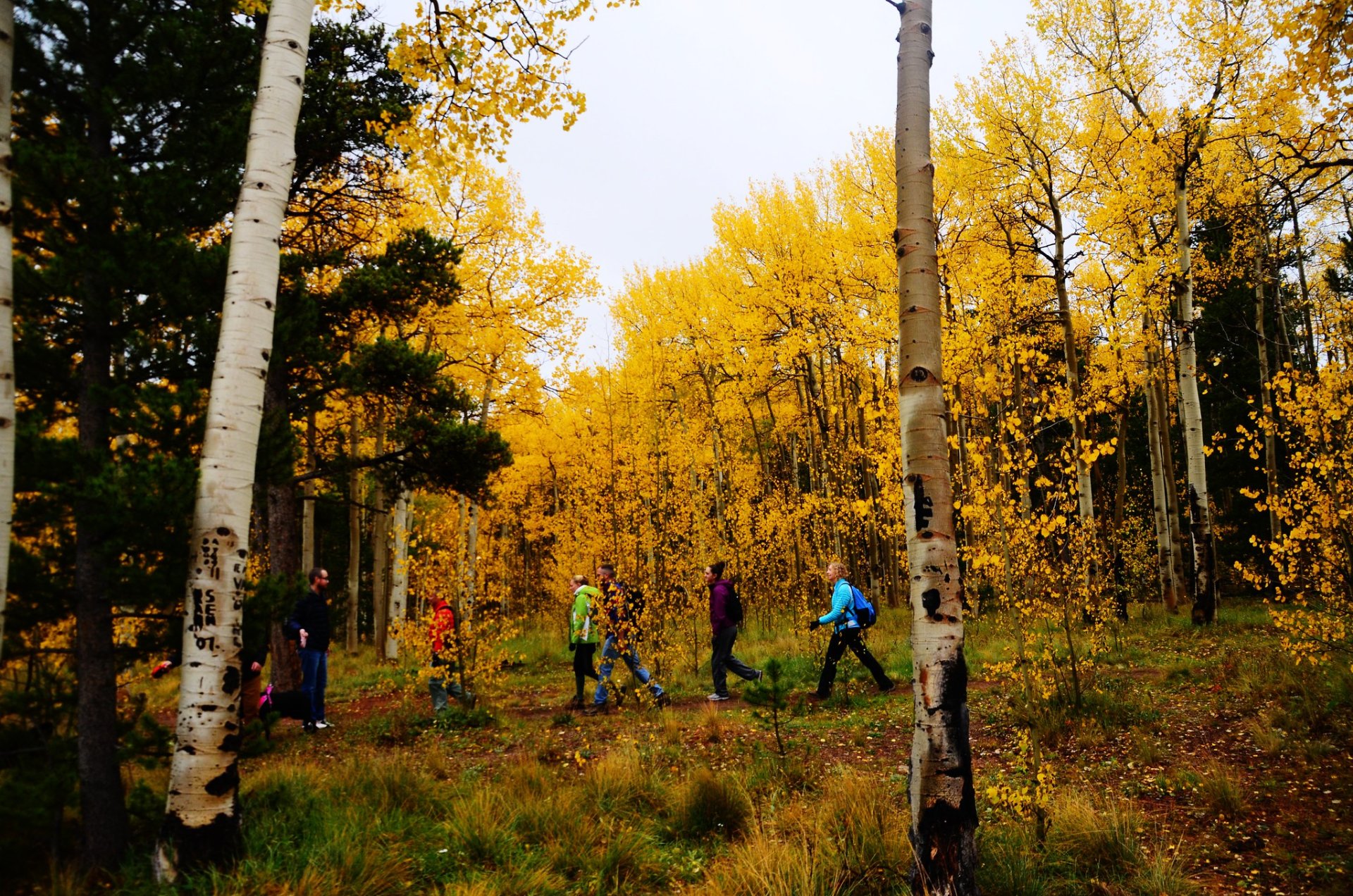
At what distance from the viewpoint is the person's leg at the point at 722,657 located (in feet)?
26.6

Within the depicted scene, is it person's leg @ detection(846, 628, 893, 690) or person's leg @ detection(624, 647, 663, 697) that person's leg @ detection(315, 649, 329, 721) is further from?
person's leg @ detection(846, 628, 893, 690)

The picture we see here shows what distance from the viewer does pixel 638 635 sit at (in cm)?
810

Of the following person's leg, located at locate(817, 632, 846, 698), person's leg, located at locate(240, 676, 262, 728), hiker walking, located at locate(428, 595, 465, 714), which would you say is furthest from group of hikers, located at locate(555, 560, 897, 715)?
person's leg, located at locate(240, 676, 262, 728)

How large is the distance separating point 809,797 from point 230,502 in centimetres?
379

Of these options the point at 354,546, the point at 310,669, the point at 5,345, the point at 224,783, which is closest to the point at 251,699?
the point at 310,669

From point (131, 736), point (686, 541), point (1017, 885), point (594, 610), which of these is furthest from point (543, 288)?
point (1017, 885)

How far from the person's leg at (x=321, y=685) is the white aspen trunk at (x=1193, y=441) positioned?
37.4 feet

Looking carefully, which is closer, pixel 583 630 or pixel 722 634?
pixel 583 630

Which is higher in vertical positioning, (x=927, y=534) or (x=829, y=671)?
(x=927, y=534)

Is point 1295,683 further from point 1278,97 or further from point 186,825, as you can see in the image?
point 186,825

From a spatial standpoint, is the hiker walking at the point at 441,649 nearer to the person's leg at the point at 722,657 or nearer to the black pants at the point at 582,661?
the black pants at the point at 582,661

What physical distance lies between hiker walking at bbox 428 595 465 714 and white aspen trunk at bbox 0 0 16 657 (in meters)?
4.77

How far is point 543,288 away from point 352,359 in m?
5.97

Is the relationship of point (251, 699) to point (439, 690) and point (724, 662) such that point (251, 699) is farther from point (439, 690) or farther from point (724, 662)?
point (724, 662)
